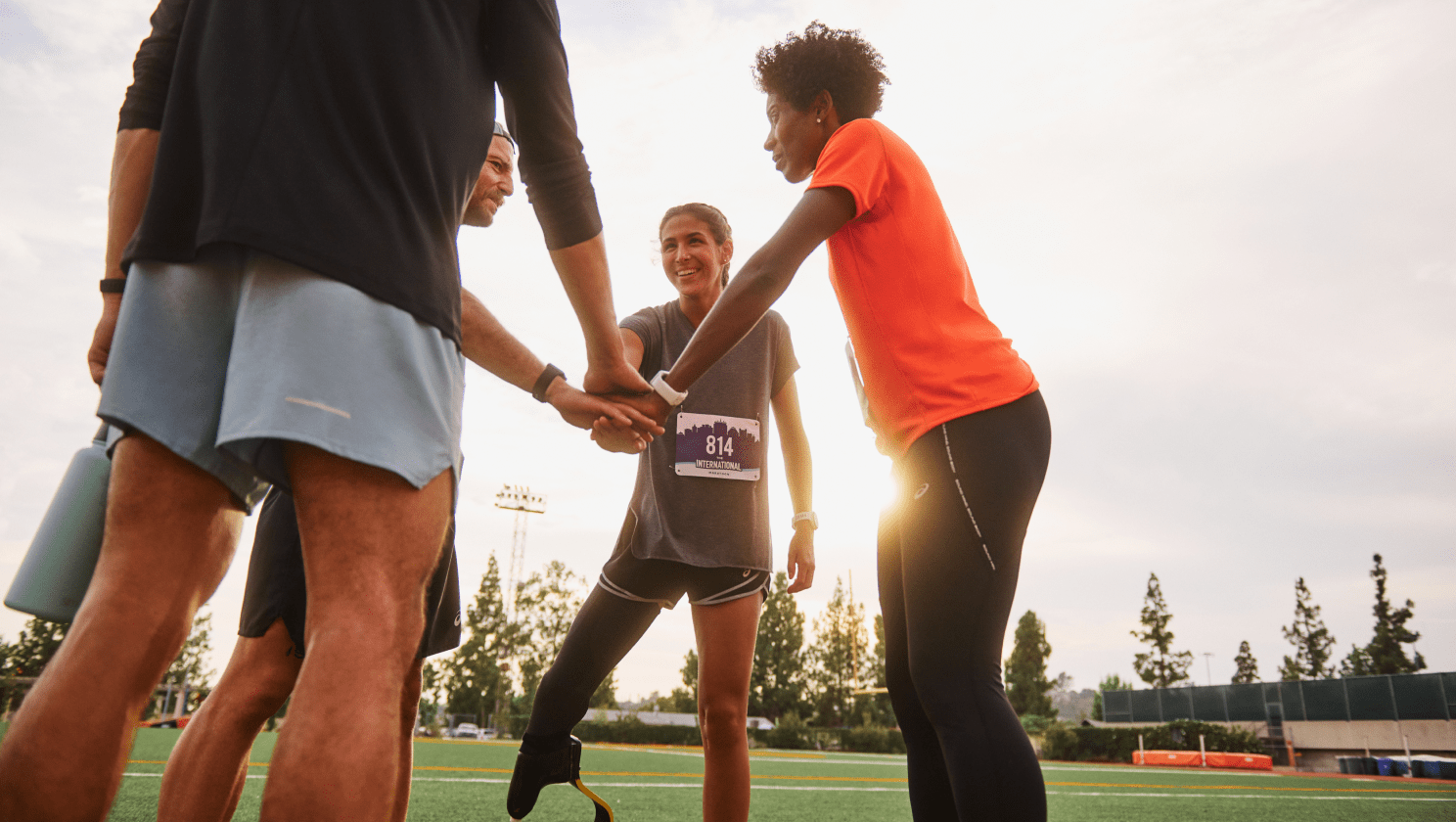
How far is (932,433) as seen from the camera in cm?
200

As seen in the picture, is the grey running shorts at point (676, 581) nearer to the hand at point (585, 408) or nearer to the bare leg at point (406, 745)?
the hand at point (585, 408)

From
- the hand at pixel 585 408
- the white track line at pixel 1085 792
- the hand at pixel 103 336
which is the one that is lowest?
the white track line at pixel 1085 792

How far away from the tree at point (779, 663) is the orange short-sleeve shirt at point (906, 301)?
5352 cm

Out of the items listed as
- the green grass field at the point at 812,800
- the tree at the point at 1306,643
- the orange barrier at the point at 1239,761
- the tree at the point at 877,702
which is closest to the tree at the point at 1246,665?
the tree at the point at 1306,643

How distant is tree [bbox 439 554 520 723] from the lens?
4731 cm

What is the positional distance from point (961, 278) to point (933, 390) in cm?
35

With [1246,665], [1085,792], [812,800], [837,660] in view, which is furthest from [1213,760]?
[1246,665]

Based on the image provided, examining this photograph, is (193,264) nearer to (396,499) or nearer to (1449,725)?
(396,499)

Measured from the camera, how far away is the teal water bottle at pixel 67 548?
52.9 inches

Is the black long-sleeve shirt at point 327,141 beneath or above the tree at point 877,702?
above

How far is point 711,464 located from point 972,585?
1.56 m

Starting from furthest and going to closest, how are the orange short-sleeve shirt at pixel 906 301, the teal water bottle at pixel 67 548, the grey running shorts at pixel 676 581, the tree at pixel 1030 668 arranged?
the tree at pixel 1030 668, the grey running shorts at pixel 676 581, the orange short-sleeve shirt at pixel 906 301, the teal water bottle at pixel 67 548

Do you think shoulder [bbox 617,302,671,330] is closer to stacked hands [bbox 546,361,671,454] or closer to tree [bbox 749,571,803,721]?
stacked hands [bbox 546,361,671,454]

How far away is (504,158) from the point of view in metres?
3.20
